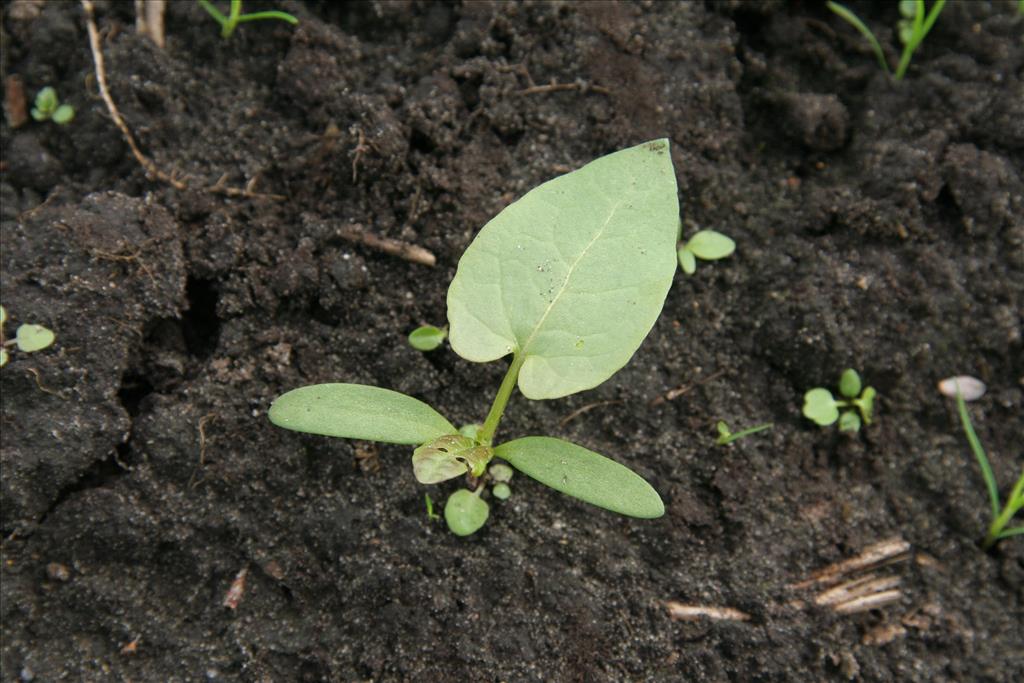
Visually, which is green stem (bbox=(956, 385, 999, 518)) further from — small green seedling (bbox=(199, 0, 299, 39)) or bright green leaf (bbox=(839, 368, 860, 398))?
small green seedling (bbox=(199, 0, 299, 39))

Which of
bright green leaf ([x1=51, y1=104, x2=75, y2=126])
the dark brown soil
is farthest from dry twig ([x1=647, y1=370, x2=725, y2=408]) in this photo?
bright green leaf ([x1=51, y1=104, x2=75, y2=126])

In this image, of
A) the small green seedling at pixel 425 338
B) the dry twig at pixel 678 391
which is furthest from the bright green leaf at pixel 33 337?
the dry twig at pixel 678 391

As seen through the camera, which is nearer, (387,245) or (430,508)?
(430,508)

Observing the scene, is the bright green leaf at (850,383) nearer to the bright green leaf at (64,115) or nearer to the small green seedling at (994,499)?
the small green seedling at (994,499)

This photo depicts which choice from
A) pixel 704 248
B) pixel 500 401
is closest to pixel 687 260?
pixel 704 248

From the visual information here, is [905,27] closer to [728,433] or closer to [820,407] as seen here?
[820,407]

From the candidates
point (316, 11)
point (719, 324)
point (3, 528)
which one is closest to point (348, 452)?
point (3, 528)
